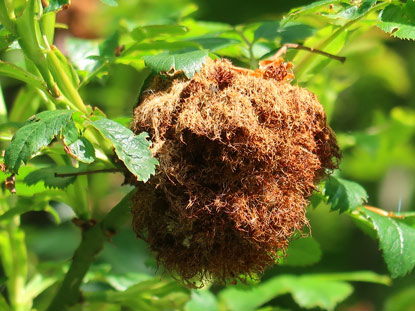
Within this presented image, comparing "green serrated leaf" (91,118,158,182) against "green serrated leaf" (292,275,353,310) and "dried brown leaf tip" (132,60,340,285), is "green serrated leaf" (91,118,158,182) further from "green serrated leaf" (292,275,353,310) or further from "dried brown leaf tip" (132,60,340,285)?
"green serrated leaf" (292,275,353,310)

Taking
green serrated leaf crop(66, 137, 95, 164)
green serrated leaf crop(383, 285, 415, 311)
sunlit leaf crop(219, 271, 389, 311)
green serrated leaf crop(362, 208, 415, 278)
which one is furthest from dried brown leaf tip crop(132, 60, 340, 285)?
green serrated leaf crop(383, 285, 415, 311)

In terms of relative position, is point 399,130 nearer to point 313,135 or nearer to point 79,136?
point 313,135

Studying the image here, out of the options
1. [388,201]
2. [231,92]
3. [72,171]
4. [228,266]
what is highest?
[231,92]

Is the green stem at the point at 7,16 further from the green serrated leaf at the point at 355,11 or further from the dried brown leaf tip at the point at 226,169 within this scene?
the green serrated leaf at the point at 355,11

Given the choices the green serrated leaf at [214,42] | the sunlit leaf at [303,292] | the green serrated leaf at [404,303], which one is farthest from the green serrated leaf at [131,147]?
the green serrated leaf at [404,303]

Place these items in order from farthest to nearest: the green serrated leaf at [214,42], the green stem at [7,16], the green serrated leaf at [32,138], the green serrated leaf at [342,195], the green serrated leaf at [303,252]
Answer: the green serrated leaf at [303,252], the green serrated leaf at [214,42], the green serrated leaf at [342,195], the green stem at [7,16], the green serrated leaf at [32,138]

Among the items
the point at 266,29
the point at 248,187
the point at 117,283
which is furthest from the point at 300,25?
the point at 117,283
